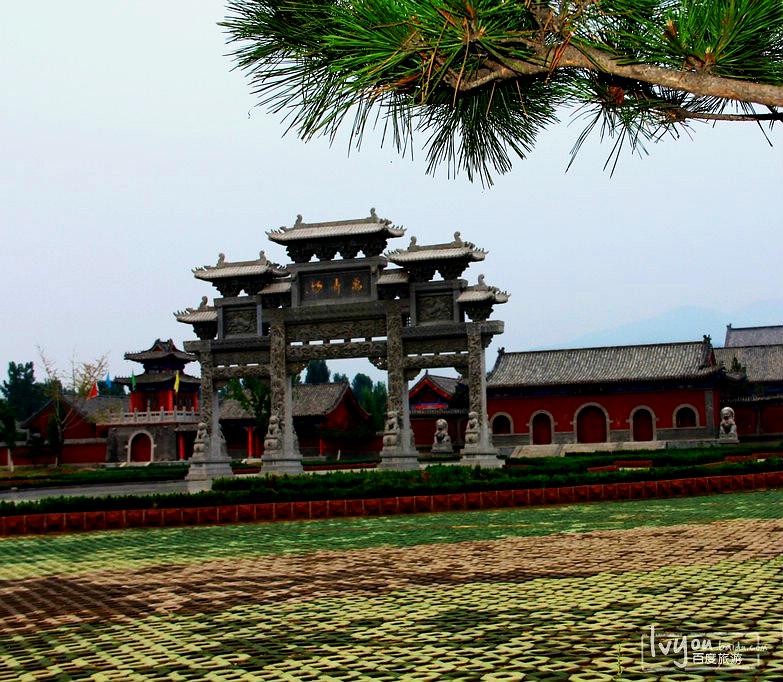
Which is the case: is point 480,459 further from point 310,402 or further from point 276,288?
point 310,402

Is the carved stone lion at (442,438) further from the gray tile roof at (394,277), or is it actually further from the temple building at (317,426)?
the gray tile roof at (394,277)

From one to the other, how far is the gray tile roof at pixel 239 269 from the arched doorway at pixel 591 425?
1583cm

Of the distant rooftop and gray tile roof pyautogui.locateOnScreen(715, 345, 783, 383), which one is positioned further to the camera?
the distant rooftop

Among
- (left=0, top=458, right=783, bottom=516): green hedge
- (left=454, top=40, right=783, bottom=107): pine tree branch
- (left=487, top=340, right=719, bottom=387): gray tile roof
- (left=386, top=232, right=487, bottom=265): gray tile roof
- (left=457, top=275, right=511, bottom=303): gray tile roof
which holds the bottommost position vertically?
(left=0, top=458, right=783, bottom=516): green hedge

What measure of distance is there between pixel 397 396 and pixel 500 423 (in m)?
13.8

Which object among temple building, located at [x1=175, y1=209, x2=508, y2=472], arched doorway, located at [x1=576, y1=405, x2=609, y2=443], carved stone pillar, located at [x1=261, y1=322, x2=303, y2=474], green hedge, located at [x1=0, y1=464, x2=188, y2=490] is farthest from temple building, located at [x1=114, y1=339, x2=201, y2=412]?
arched doorway, located at [x1=576, y1=405, x2=609, y2=443]

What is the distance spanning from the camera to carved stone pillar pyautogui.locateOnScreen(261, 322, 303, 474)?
26812mm

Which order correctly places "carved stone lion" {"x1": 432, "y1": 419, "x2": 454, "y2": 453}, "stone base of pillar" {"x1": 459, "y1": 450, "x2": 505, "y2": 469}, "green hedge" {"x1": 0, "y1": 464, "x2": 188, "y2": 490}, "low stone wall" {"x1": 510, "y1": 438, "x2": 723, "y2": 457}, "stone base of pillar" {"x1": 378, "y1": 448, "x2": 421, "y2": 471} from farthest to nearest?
"carved stone lion" {"x1": 432, "y1": 419, "x2": 454, "y2": 453}, "low stone wall" {"x1": 510, "y1": 438, "x2": 723, "y2": 457}, "green hedge" {"x1": 0, "y1": 464, "x2": 188, "y2": 490}, "stone base of pillar" {"x1": 378, "y1": 448, "x2": 421, "y2": 471}, "stone base of pillar" {"x1": 459, "y1": 450, "x2": 505, "y2": 469}

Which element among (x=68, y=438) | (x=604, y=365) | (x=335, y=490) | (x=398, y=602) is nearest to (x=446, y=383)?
(x=604, y=365)

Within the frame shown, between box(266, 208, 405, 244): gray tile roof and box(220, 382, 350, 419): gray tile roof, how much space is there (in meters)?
16.0

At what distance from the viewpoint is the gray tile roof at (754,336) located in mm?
49750

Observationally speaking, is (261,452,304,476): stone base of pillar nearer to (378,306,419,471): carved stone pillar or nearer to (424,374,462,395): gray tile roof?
(378,306,419,471): carved stone pillar

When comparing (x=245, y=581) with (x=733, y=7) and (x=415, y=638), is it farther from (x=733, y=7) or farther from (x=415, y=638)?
(x=733, y=7)

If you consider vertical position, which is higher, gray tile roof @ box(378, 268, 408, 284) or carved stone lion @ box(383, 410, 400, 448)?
gray tile roof @ box(378, 268, 408, 284)
